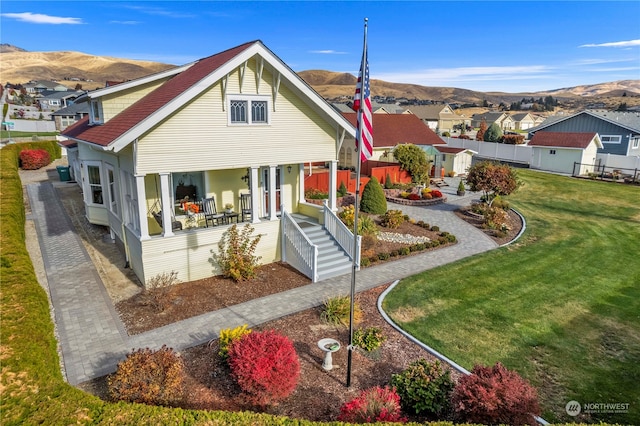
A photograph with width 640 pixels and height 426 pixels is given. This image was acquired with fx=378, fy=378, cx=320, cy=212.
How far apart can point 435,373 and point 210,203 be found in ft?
36.0

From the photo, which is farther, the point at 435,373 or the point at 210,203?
the point at 210,203

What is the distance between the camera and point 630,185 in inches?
1216

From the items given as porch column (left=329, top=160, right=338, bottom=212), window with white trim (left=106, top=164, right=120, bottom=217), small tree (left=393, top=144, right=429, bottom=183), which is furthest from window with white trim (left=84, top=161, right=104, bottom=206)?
small tree (left=393, top=144, right=429, bottom=183)

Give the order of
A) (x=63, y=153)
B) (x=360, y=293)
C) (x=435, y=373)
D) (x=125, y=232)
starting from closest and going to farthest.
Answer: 1. (x=435, y=373)
2. (x=360, y=293)
3. (x=125, y=232)
4. (x=63, y=153)

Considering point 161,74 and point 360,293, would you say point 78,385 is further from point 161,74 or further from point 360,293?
point 161,74

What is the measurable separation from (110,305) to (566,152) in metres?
40.0

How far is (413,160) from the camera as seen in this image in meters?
29.7

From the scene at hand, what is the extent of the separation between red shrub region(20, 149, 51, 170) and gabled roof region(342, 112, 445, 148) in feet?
96.0

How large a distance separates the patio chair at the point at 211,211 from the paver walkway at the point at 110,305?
4.20m

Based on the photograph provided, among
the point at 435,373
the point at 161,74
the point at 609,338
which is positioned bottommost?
the point at 609,338

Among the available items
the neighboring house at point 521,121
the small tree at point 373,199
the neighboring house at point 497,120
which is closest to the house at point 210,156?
the small tree at point 373,199

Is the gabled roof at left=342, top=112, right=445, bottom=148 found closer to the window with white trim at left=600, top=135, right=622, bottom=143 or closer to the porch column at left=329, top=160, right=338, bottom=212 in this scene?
the window with white trim at left=600, top=135, right=622, bottom=143

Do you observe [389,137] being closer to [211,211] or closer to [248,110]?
[211,211]

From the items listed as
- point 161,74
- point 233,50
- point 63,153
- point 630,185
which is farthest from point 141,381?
point 63,153
